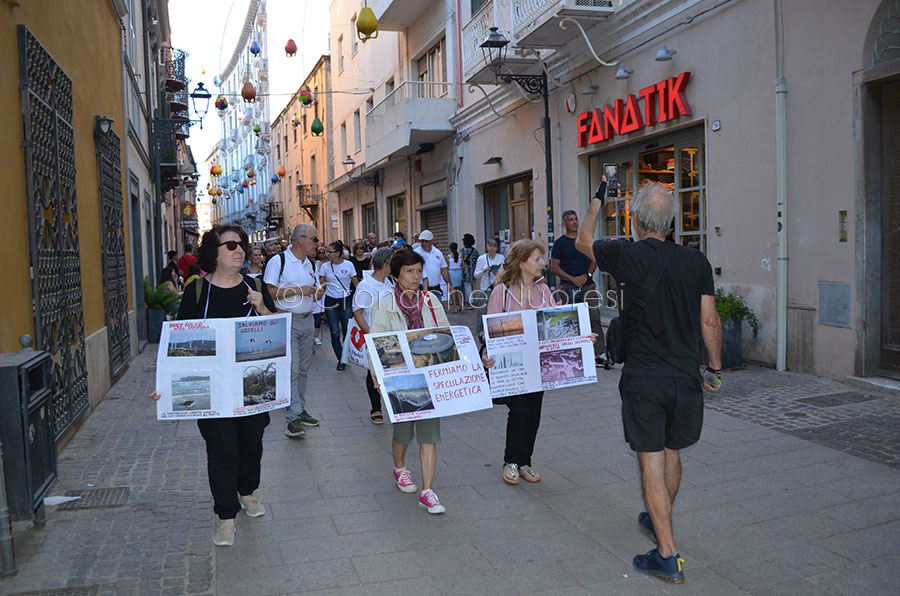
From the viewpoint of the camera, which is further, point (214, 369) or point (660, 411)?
point (214, 369)

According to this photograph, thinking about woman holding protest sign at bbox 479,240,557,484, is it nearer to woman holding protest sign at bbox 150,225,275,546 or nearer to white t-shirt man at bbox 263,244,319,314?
woman holding protest sign at bbox 150,225,275,546

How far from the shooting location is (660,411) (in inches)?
146

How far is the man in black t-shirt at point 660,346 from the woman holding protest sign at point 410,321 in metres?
1.44

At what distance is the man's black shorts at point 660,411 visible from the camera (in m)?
3.68

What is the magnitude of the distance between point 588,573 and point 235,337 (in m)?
2.25

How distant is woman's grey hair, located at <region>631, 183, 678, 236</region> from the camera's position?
3.73 metres

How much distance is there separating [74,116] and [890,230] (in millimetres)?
8463

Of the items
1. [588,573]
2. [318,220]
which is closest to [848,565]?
[588,573]

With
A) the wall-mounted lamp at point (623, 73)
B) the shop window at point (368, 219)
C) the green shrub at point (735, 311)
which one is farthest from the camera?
the shop window at point (368, 219)

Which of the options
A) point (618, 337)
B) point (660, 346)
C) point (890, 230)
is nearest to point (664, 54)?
point (890, 230)

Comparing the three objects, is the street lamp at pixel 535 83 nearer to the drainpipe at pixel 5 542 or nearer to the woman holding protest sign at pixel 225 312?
the woman holding protest sign at pixel 225 312


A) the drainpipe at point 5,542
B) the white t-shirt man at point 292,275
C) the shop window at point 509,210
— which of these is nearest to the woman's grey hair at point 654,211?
the drainpipe at point 5,542

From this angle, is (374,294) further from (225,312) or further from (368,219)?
(368,219)

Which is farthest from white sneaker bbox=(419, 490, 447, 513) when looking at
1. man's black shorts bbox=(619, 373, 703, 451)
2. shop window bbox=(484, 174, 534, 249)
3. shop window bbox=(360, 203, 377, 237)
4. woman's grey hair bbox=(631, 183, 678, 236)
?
shop window bbox=(360, 203, 377, 237)
